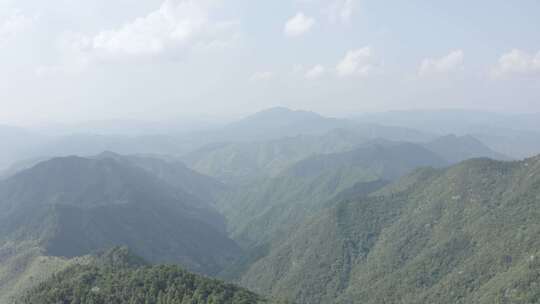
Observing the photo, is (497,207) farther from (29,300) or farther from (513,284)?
(29,300)

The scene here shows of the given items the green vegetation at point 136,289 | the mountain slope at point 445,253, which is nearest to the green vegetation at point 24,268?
the green vegetation at point 136,289

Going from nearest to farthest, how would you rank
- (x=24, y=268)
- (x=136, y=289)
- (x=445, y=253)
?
(x=136, y=289) < (x=445, y=253) < (x=24, y=268)

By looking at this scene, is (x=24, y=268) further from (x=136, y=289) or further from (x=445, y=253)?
(x=445, y=253)

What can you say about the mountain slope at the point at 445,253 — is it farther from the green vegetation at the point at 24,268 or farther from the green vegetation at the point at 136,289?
the green vegetation at the point at 24,268

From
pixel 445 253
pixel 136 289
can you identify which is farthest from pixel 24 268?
pixel 445 253

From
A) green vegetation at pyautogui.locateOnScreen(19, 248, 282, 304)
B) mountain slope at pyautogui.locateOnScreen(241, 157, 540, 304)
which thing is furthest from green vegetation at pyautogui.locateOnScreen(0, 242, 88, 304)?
mountain slope at pyautogui.locateOnScreen(241, 157, 540, 304)

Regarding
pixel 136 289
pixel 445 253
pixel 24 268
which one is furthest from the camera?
pixel 24 268
